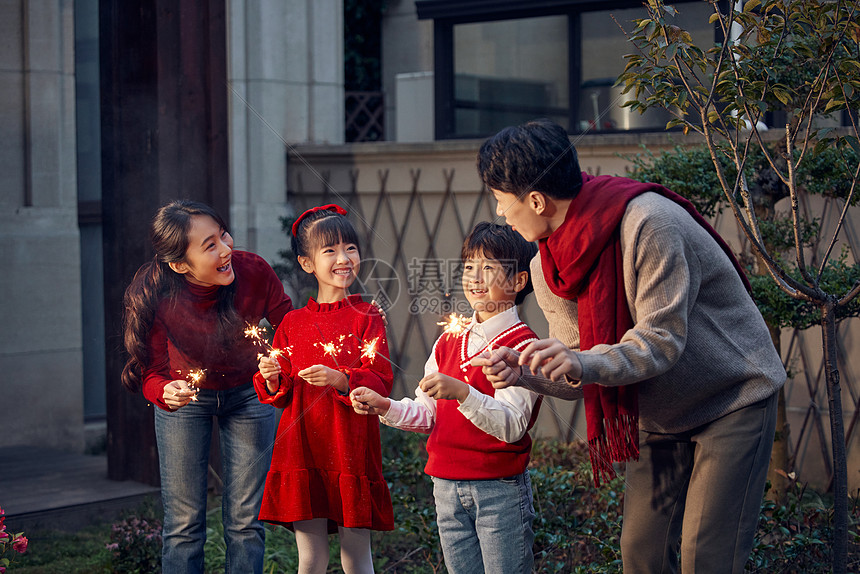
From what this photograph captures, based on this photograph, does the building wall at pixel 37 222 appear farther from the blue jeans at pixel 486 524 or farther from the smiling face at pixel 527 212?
the smiling face at pixel 527 212

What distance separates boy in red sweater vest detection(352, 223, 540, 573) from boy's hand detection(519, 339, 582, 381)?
52 cm

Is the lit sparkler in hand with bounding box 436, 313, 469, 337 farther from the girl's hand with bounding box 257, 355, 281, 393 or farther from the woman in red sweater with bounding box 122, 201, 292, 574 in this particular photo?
the woman in red sweater with bounding box 122, 201, 292, 574

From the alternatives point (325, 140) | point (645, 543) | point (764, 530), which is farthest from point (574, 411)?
point (645, 543)

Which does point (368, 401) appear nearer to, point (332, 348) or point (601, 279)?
point (332, 348)

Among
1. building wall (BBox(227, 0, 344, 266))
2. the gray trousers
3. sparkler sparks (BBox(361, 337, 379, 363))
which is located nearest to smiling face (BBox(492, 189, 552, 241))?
the gray trousers

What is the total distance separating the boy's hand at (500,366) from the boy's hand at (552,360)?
18 centimetres

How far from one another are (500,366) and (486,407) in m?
0.33

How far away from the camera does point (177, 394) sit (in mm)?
2867

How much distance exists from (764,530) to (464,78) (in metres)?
5.18

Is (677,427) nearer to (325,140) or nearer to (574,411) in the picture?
(574,411)

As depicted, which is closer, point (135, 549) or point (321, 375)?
point (321, 375)

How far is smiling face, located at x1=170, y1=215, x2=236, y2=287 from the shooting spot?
304 centimetres

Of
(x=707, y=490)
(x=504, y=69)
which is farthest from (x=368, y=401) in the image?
(x=504, y=69)

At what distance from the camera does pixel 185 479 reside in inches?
123
